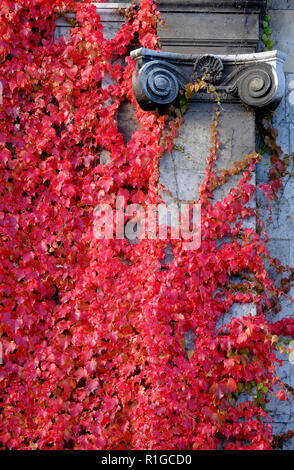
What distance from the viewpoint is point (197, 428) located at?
5.14 m

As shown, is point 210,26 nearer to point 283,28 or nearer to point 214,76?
point 214,76

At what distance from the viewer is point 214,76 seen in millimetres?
5609

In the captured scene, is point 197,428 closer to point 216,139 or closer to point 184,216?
point 184,216

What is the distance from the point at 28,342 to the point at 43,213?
1.18 m

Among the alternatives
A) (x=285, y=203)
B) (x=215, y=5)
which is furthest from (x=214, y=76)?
(x=285, y=203)

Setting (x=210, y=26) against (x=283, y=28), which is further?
(x=283, y=28)

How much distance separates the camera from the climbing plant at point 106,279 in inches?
207

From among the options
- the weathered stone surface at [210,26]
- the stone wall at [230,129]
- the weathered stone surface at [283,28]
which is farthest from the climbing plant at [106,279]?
the weathered stone surface at [283,28]

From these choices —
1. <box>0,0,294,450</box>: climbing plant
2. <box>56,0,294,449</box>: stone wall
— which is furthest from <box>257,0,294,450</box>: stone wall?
<box>0,0,294,450</box>: climbing plant

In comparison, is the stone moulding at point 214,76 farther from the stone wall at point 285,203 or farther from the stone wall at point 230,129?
the stone wall at point 285,203

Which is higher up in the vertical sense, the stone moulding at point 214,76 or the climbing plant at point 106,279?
the stone moulding at point 214,76

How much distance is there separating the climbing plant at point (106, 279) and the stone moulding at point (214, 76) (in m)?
0.20

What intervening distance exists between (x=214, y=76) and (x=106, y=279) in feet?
6.75

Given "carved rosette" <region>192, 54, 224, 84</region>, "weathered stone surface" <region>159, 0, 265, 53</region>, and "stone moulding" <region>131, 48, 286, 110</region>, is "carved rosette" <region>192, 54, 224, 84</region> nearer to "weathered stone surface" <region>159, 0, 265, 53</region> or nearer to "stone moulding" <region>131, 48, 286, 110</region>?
"stone moulding" <region>131, 48, 286, 110</region>
